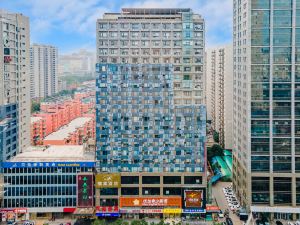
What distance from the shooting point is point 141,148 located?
32.2m

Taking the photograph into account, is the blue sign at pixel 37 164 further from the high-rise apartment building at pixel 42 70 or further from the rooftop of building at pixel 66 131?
the high-rise apartment building at pixel 42 70

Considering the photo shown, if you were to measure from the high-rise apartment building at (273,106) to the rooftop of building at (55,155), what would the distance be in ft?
42.9

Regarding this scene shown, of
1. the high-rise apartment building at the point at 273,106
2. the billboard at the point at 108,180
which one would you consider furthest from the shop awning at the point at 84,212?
the high-rise apartment building at the point at 273,106

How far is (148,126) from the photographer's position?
32.2 meters

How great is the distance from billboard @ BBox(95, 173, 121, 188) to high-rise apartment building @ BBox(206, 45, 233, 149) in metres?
24.8

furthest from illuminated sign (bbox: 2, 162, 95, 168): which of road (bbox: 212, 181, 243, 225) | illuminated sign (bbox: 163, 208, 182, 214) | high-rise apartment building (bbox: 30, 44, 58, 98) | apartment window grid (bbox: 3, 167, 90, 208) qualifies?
high-rise apartment building (bbox: 30, 44, 58, 98)

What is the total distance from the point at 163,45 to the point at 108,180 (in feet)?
37.7

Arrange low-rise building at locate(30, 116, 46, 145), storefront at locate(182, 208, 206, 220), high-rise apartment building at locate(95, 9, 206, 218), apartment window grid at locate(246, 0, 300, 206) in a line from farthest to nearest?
low-rise building at locate(30, 116, 46, 145)
high-rise apartment building at locate(95, 9, 206, 218)
storefront at locate(182, 208, 206, 220)
apartment window grid at locate(246, 0, 300, 206)

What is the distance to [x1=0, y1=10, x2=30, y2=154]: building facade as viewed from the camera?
3659 centimetres

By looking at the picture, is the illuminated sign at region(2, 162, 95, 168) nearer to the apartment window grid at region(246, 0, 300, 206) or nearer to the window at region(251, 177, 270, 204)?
the window at region(251, 177, 270, 204)

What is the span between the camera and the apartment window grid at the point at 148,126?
3209 cm

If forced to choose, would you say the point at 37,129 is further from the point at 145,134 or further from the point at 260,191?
the point at 260,191

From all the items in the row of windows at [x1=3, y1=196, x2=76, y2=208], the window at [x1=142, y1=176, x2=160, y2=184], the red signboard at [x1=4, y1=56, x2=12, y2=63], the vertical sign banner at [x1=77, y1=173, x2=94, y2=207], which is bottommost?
the row of windows at [x1=3, y1=196, x2=76, y2=208]

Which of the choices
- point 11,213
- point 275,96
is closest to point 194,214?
point 275,96
